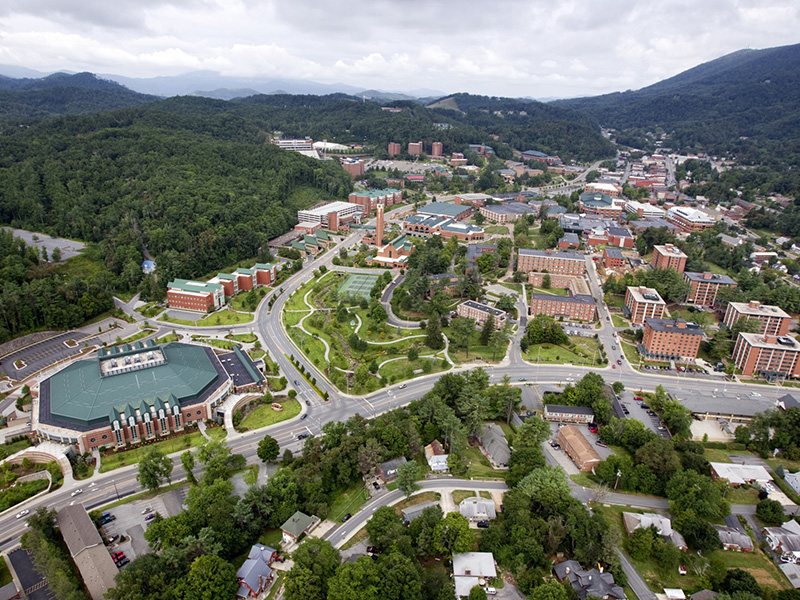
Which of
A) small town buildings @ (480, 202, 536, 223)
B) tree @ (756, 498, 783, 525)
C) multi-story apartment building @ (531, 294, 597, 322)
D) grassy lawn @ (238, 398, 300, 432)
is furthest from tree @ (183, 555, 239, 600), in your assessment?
small town buildings @ (480, 202, 536, 223)

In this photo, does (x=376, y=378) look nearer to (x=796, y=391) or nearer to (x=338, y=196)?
(x=796, y=391)

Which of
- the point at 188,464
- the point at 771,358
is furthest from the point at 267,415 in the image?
the point at 771,358

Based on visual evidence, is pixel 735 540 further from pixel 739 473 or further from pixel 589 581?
pixel 589 581

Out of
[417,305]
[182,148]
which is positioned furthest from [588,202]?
[182,148]

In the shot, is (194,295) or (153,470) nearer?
(153,470)

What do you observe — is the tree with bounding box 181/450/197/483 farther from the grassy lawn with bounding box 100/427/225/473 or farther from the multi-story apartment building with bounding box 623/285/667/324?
the multi-story apartment building with bounding box 623/285/667/324
